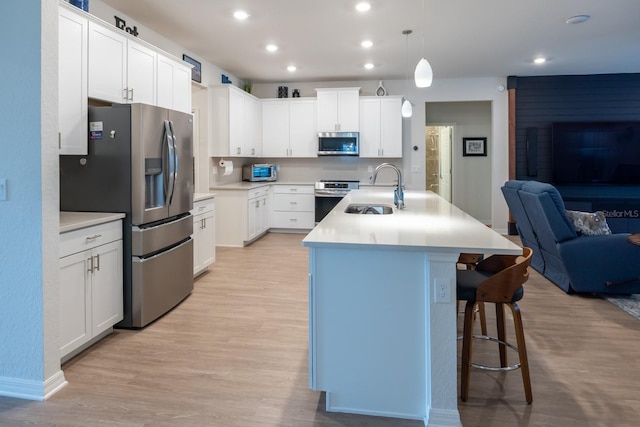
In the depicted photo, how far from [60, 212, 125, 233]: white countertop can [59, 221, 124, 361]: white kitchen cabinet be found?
4 cm

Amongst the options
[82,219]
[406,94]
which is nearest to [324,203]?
[406,94]

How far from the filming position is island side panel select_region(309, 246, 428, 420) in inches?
78.2

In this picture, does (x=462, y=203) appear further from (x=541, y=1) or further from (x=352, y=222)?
(x=352, y=222)

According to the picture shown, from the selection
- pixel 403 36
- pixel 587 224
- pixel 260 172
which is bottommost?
pixel 587 224

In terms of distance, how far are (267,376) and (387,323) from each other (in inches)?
33.9

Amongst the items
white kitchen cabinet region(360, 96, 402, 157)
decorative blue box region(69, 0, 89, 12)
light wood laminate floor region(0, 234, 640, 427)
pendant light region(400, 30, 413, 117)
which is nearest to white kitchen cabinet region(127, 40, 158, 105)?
decorative blue box region(69, 0, 89, 12)

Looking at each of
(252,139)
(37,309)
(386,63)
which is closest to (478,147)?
(386,63)

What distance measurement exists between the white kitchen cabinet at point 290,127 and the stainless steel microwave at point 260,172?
0.93 ft

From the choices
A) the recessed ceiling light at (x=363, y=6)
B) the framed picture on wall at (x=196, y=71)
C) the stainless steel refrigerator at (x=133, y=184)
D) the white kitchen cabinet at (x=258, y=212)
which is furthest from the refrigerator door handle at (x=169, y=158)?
the white kitchen cabinet at (x=258, y=212)

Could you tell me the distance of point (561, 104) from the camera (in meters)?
7.08

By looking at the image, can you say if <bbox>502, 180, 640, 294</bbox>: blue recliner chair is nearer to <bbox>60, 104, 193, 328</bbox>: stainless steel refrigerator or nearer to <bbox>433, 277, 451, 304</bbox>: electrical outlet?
<bbox>433, 277, 451, 304</bbox>: electrical outlet

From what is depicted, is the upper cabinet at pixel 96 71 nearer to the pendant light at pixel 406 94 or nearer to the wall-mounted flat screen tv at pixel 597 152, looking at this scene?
the pendant light at pixel 406 94

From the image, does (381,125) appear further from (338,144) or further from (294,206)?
(294,206)

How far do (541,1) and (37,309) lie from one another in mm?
4601
